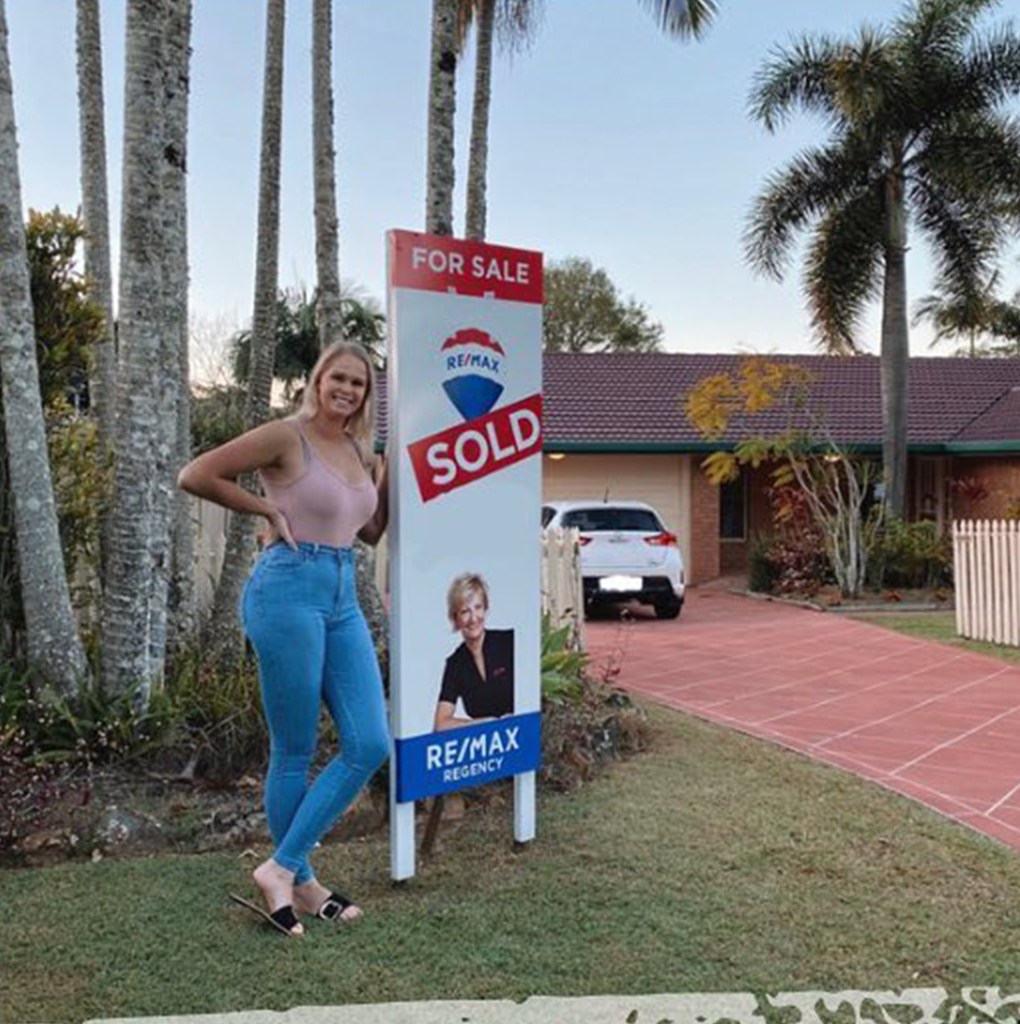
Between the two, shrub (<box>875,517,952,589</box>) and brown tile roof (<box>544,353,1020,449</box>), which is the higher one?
brown tile roof (<box>544,353,1020,449</box>)

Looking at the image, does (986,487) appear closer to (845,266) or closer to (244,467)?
(845,266)

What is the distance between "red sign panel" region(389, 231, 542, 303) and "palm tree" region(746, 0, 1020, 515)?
14.2 metres

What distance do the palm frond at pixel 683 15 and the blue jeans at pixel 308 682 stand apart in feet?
29.2

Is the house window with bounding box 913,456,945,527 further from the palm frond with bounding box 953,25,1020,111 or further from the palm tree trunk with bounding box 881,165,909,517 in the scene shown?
the palm frond with bounding box 953,25,1020,111

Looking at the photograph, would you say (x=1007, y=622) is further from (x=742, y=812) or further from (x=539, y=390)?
(x=539, y=390)

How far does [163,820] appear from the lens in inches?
175

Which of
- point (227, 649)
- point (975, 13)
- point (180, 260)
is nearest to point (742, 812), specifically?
point (227, 649)

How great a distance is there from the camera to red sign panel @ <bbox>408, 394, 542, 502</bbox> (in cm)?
403

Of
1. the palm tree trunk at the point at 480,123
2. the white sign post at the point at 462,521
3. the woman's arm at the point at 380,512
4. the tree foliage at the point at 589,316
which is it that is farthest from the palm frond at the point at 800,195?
the tree foliage at the point at 589,316

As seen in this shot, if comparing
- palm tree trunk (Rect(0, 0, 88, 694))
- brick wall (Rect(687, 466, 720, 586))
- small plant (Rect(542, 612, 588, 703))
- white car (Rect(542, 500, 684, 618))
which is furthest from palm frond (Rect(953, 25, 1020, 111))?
palm tree trunk (Rect(0, 0, 88, 694))

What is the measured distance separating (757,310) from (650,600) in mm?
15676

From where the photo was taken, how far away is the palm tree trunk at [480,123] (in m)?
9.25

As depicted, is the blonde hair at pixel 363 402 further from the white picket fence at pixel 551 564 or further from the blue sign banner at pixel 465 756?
the white picket fence at pixel 551 564

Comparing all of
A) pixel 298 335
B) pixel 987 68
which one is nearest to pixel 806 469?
pixel 987 68
